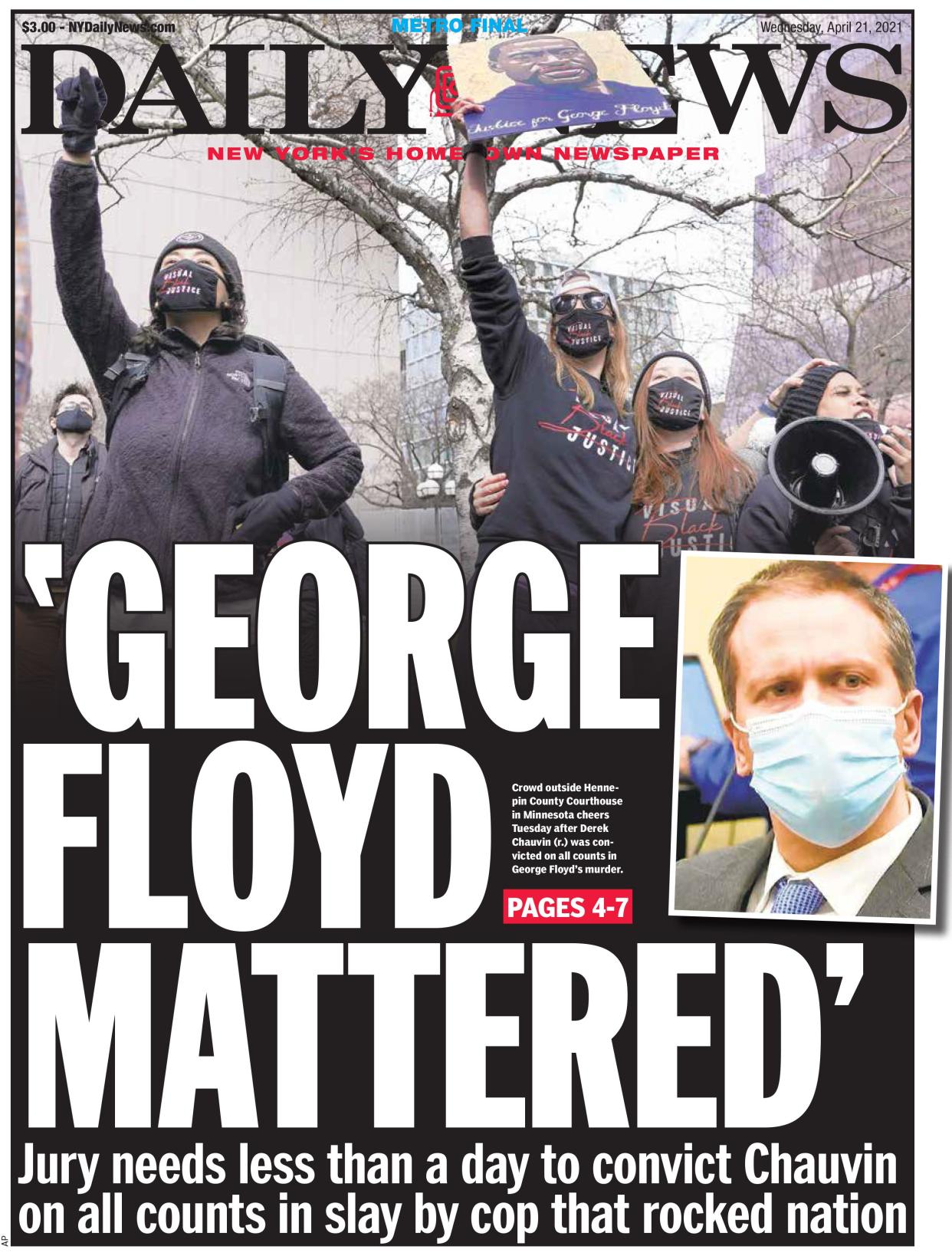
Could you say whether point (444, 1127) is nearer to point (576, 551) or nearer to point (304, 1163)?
point (304, 1163)

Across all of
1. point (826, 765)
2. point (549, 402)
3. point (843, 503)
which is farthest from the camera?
point (549, 402)

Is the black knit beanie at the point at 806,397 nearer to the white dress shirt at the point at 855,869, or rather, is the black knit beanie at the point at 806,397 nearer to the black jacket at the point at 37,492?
the white dress shirt at the point at 855,869

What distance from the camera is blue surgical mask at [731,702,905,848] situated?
388 cm

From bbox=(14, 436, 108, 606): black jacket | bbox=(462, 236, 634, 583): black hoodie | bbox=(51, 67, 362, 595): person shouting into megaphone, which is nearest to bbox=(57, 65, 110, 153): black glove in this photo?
bbox=(51, 67, 362, 595): person shouting into megaphone

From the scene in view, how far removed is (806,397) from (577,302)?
82cm

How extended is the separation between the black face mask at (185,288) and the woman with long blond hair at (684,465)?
1.44m

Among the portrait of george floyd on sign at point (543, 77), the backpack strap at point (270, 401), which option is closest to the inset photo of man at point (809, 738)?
the backpack strap at point (270, 401)

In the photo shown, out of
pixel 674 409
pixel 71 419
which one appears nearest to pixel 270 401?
pixel 71 419

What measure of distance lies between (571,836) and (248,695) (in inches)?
43.7

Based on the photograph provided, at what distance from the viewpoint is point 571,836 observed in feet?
13.4

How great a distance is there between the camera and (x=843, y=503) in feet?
13.8

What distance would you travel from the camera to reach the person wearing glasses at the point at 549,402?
425cm

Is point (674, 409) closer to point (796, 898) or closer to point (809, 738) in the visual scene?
point (809, 738)

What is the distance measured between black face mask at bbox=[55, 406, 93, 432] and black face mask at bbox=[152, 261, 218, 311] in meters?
0.43
